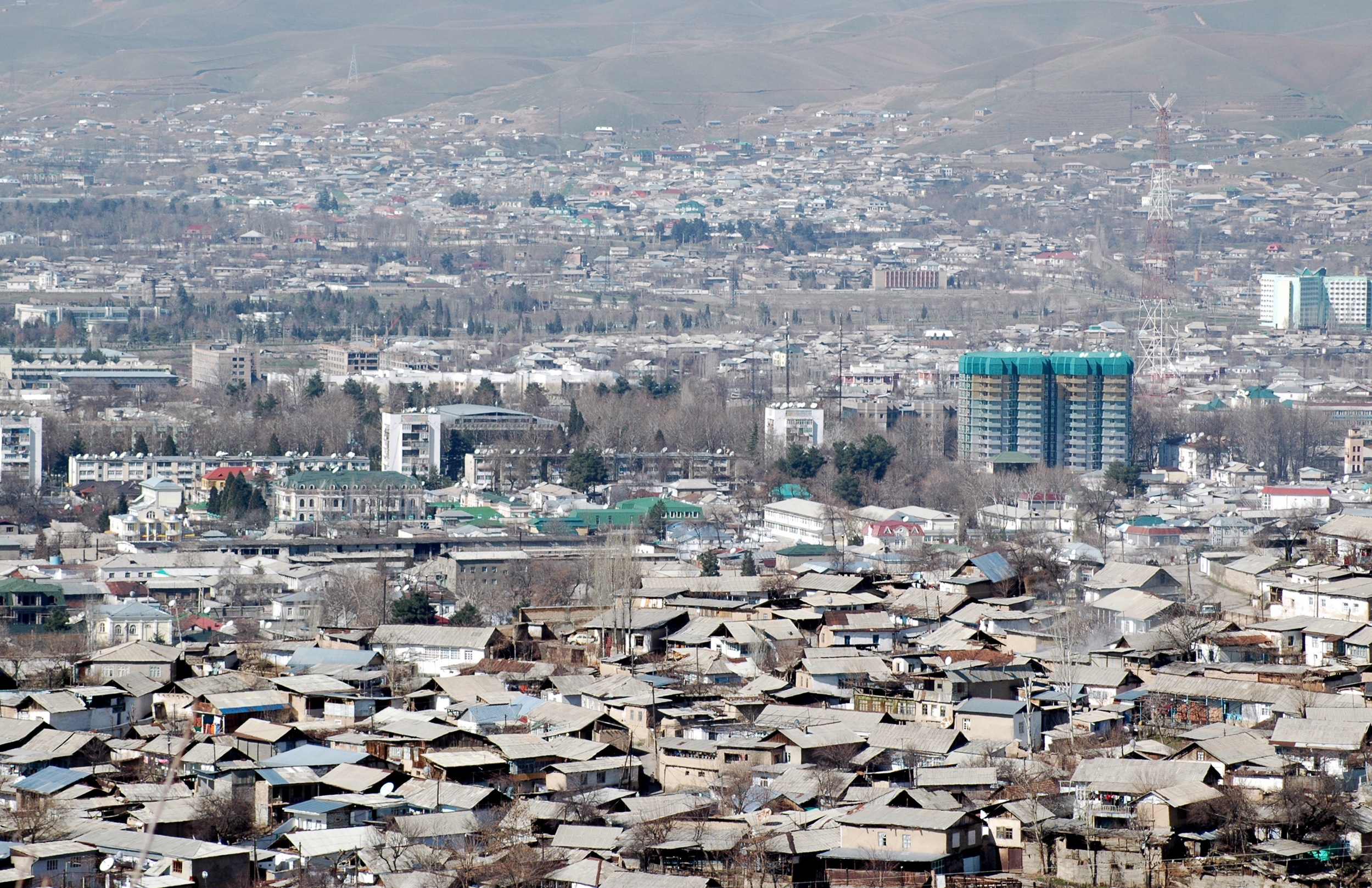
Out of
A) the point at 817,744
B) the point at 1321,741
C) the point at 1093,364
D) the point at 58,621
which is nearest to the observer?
the point at 1321,741

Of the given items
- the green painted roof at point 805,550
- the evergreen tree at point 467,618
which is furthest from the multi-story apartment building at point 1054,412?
A: the evergreen tree at point 467,618

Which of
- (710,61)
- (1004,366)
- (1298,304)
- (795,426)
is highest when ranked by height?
(710,61)

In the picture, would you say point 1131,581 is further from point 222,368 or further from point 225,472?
point 222,368

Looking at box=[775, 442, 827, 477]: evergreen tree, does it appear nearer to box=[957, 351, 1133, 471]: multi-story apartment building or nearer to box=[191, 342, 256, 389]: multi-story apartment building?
box=[957, 351, 1133, 471]: multi-story apartment building

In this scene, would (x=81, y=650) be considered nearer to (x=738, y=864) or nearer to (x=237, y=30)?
(x=738, y=864)

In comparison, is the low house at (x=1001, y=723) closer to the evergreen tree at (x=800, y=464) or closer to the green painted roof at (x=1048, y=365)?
the evergreen tree at (x=800, y=464)

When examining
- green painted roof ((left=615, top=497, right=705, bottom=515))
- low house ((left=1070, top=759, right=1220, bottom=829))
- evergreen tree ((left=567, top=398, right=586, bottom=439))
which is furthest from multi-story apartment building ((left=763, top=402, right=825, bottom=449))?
low house ((left=1070, top=759, right=1220, bottom=829))

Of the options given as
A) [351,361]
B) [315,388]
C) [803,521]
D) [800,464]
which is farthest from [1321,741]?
[351,361]

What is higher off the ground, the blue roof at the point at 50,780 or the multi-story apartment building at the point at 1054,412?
the multi-story apartment building at the point at 1054,412
